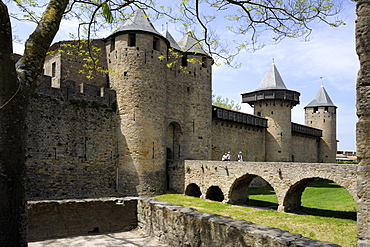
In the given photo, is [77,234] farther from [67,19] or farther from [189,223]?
[67,19]

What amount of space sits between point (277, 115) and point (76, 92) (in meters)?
19.4

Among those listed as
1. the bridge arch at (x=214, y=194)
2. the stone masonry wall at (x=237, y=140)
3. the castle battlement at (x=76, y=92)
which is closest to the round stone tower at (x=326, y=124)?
the stone masonry wall at (x=237, y=140)

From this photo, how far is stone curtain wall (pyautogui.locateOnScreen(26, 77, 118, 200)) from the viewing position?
1490cm

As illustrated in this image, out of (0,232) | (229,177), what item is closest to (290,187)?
(229,177)

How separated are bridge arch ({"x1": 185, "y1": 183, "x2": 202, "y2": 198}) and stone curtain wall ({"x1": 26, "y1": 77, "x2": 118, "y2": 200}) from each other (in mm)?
4493

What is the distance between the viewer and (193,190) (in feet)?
64.8

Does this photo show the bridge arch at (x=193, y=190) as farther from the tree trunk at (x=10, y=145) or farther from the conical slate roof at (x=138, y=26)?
the tree trunk at (x=10, y=145)

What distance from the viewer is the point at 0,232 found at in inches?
138

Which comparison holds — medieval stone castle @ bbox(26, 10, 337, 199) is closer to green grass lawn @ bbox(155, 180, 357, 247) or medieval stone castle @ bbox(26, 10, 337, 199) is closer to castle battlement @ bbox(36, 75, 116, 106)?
castle battlement @ bbox(36, 75, 116, 106)

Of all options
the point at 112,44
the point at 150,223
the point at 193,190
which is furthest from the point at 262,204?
the point at 112,44

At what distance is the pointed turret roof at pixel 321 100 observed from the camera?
40.0 meters

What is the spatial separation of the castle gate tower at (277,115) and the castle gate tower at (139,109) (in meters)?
Answer: 14.1

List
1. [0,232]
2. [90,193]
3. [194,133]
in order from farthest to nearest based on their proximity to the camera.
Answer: [194,133] → [90,193] → [0,232]

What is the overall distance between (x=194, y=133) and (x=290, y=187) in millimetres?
8237
